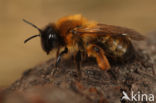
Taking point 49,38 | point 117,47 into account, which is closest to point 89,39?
point 117,47

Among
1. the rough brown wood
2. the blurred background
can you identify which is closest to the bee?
the rough brown wood

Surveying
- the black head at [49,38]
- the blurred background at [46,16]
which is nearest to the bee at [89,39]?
the black head at [49,38]

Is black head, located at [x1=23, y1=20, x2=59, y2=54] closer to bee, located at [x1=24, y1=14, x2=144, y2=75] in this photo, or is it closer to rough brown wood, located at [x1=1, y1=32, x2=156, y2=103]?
bee, located at [x1=24, y1=14, x2=144, y2=75]

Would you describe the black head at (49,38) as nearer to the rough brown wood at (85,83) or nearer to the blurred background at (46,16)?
the rough brown wood at (85,83)

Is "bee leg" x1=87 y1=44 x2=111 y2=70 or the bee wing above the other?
the bee wing

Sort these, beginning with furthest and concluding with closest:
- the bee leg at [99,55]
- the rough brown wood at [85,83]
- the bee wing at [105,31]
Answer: the bee wing at [105,31]
the bee leg at [99,55]
the rough brown wood at [85,83]
